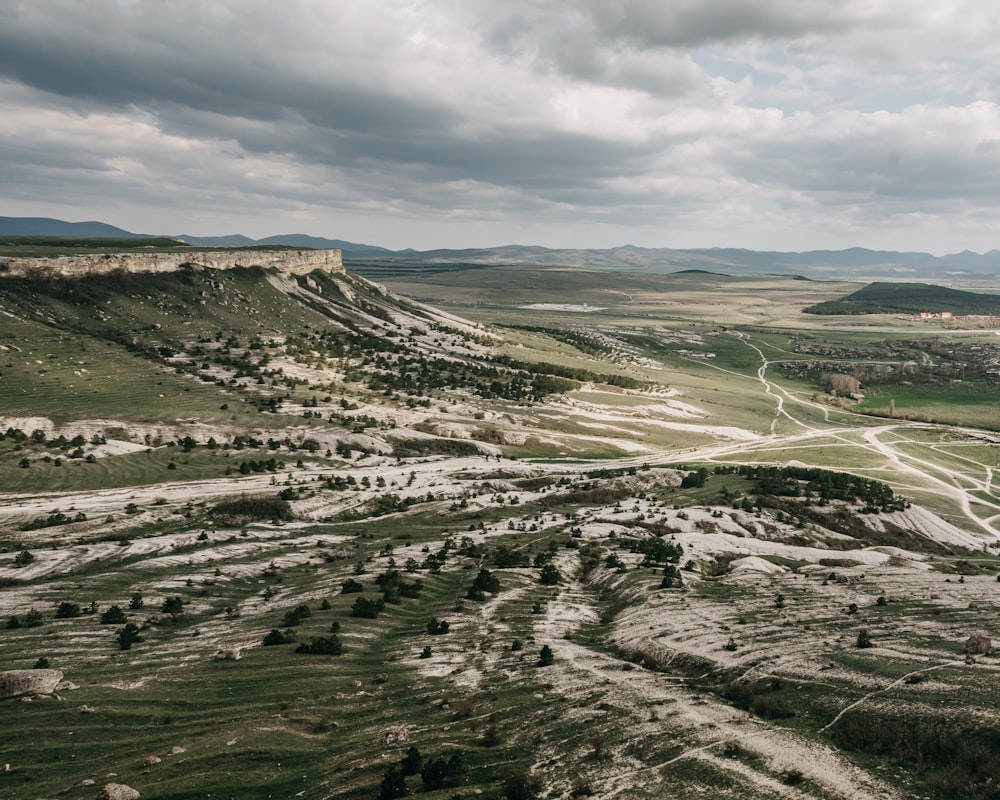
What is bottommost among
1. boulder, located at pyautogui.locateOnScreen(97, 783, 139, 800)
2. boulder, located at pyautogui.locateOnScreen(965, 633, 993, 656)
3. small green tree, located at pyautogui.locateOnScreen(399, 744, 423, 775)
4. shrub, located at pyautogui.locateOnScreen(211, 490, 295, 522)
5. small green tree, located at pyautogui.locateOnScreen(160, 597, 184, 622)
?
shrub, located at pyautogui.locateOnScreen(211, 490, 295, 522)

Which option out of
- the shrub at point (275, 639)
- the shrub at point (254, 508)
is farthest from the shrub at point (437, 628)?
the shrub at point (254, 508)

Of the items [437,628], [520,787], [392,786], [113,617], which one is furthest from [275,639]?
[520,787]

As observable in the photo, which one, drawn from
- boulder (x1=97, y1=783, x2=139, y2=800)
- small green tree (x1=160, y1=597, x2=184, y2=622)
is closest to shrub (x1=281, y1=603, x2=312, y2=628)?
small green tree (x1=160, y1=597, x2=184, y2=622)

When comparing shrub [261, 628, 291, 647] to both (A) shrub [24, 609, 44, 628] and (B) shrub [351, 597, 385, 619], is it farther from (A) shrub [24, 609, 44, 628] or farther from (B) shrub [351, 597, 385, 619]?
(A) shrub [24, 609, 44, 628]

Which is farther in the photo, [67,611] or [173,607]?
[173,607]

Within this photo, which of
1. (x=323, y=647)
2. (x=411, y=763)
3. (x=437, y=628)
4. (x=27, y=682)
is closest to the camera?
(x=411, y=763)

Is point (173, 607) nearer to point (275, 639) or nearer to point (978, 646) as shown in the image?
point (275, 639)

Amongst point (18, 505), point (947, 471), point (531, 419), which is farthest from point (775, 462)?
point (18, 505)
